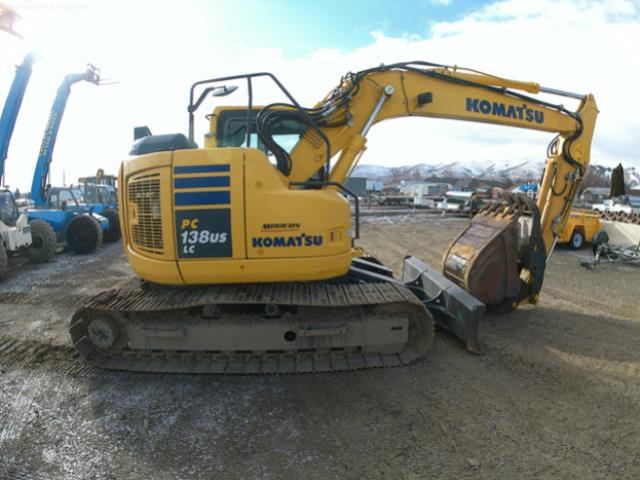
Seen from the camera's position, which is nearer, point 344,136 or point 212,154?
point 212,154

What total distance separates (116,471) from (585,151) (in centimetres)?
650

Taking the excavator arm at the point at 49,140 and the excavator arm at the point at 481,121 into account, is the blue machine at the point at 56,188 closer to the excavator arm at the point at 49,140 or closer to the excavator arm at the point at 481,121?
the excavator arm at the point at 49,140

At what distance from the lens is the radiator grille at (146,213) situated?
3.73 meters

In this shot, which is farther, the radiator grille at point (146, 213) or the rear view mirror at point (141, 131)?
the rear view mirror at point (141, 131)

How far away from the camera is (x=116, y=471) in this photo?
2.75 metres

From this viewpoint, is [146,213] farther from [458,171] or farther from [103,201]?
[458,171]

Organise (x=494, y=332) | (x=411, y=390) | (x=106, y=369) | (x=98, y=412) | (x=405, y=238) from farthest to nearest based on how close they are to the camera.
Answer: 1. (x=405, y=238)
2. (x=494, y=332)
3. (x=106, y=369)
4. (x=411, y=390)
5. (x=98, y=412)

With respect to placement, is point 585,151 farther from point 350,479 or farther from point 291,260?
point 350,479

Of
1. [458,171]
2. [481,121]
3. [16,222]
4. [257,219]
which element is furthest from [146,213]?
[458,171]

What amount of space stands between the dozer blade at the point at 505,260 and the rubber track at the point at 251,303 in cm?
159

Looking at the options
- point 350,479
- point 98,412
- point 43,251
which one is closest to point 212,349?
point 98,412

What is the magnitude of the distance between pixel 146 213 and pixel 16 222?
23.8ft

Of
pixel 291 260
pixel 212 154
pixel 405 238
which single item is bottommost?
pixel 405 238

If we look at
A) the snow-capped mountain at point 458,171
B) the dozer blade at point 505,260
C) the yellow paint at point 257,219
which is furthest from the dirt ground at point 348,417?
the snow-capped mountain at point 458,171
